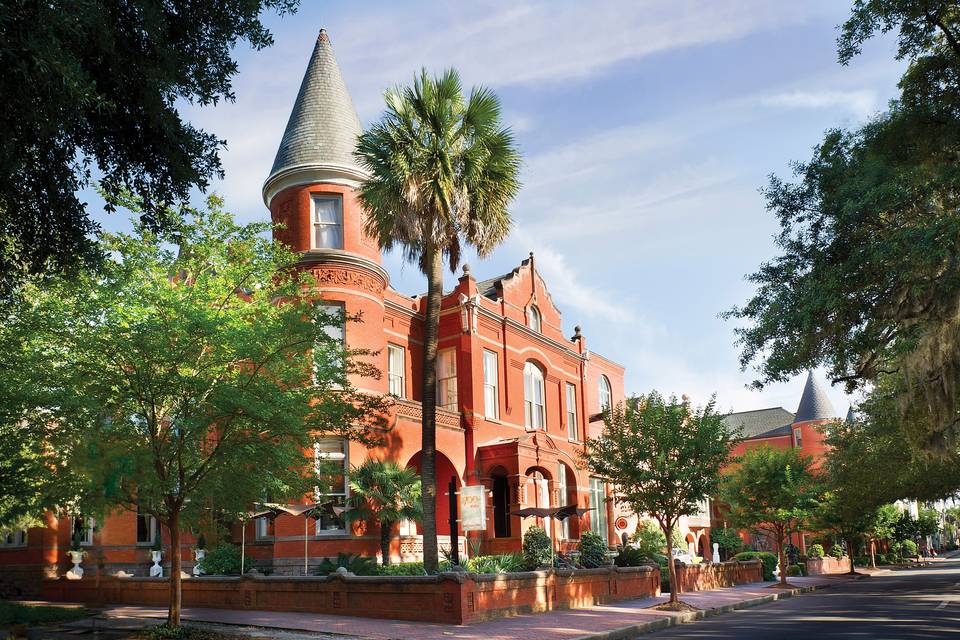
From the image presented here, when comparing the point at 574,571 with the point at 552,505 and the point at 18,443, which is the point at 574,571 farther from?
the point at 18,443

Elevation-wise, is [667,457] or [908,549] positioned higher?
[667,457]

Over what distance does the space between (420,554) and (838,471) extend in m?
20.9

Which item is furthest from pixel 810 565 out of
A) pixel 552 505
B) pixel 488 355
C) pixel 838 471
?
pixel 488 355

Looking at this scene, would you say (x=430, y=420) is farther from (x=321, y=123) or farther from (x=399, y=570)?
(x=321, y=123)

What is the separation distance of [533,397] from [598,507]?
24.1 ft

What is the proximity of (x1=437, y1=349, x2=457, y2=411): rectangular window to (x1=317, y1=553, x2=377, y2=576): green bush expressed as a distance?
10.3 metres

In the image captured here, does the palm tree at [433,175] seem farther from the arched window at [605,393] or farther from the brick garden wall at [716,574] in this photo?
the arched window at [605,393]

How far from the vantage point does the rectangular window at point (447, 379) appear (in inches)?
1314

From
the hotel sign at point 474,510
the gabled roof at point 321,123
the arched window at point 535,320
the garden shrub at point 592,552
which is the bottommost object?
the garden shrub at point 592,552

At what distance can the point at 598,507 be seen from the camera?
133 feet

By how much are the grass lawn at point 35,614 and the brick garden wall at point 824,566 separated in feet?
142

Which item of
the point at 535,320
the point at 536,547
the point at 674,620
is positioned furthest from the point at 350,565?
the point at 535,320

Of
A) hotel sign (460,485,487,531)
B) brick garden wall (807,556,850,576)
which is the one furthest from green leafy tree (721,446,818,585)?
hotel sign (460,485,487,531)

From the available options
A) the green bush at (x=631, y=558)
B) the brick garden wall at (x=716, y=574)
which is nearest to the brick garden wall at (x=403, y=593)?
the green bush at (x=631, y=558)
